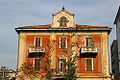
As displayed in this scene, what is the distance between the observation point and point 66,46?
30.9 m

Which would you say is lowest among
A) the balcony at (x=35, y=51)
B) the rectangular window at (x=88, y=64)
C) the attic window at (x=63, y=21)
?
the rectangular window at (x=88, y=64)

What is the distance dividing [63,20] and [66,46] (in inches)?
165

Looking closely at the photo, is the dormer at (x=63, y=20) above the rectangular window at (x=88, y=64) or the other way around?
above

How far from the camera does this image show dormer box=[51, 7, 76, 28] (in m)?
31.5

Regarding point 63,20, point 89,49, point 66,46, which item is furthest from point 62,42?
point 89,49

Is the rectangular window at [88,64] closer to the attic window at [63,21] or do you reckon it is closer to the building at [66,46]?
the building at [66,46]

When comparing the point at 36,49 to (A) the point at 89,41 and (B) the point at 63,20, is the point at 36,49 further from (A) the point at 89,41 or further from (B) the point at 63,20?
(A) the point at 89,41

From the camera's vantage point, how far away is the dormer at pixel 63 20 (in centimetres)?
3153

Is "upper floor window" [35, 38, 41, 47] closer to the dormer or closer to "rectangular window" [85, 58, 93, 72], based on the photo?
the dormer

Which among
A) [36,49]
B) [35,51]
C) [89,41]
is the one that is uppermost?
[89,41]

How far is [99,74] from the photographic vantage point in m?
29.3

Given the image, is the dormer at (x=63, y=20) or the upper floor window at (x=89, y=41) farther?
the dormer at (x=63, y=20)

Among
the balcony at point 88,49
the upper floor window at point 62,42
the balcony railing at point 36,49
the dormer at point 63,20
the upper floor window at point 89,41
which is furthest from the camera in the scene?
the dormer at point 63,20

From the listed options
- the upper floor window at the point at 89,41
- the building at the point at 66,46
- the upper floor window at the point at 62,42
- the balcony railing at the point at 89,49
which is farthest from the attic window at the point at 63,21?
the balcony railing at the point at 89,49
